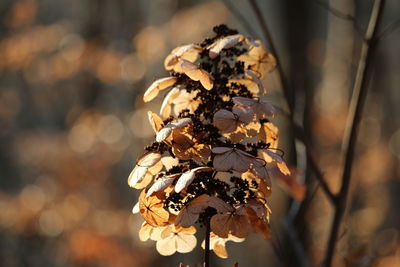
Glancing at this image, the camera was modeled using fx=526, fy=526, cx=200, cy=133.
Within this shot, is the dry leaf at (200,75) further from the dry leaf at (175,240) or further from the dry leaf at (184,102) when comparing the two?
the dry leaf at (175,240)

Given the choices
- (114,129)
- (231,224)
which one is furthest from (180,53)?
(114,129)

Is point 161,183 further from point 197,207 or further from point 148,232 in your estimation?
point 148,232

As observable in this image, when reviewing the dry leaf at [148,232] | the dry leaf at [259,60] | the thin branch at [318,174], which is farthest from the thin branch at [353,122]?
the dry leaf at [148,232]

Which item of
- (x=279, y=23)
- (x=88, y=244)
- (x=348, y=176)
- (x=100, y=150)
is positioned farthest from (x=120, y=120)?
(x=348, y=176)

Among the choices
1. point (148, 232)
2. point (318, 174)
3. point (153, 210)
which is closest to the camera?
point (153, 210)

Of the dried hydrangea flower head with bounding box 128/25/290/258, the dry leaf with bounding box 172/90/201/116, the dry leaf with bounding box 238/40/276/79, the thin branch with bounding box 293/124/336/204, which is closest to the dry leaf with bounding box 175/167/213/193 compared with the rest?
the dried hydrangea flower head with bounding box 128/25/290/258

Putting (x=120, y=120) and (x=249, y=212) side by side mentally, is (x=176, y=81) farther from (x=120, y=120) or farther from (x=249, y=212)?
(x=120, y=120)
